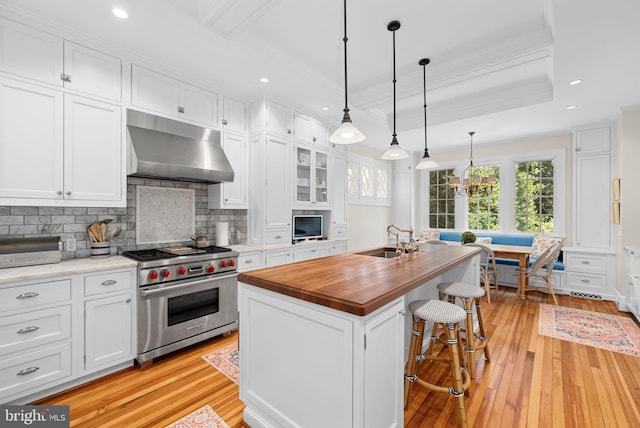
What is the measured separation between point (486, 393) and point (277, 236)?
2.57 metres

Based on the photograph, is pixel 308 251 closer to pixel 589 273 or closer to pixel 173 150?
pixel 173 150

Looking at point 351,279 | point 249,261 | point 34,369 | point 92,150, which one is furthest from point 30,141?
point 351,279

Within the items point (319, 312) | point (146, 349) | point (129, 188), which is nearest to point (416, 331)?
point (319, 312)

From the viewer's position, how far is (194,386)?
7.18 feet

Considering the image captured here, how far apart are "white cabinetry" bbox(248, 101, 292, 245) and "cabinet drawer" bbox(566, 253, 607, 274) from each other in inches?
179

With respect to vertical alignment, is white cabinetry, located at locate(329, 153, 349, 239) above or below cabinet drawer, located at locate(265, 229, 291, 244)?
above

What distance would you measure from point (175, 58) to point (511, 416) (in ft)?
12.8

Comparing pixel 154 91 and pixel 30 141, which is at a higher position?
pixel 154 91

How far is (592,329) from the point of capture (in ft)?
10.8

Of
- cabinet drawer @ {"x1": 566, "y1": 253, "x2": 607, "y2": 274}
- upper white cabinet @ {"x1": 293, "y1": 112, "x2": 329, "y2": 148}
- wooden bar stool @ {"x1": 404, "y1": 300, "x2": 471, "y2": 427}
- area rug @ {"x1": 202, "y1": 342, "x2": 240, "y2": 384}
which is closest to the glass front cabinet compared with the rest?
upper white cabinet @ {"x1": 293, "y1": 112, "x2": 329, "y2": 148}

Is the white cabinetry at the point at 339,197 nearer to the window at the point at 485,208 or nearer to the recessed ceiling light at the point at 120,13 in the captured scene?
the window at the point at 485,208

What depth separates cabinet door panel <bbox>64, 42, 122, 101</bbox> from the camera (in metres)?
2.31

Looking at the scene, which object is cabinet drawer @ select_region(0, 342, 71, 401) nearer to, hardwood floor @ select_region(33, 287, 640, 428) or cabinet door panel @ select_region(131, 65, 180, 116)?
hardwood floor @ select_region(33, 287, 640, 428)

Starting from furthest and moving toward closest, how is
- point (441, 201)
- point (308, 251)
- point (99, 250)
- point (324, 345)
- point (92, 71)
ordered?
point (441, 201) < point (308, 251) < point (99, 250) < point (92, 71) < point (324, 345)
